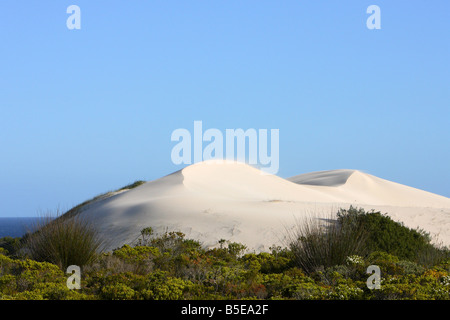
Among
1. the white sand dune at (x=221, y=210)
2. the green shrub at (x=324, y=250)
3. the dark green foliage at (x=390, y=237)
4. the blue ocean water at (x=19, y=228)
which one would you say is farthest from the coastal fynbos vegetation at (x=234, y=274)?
the white sand dune at (x=221, y=210)

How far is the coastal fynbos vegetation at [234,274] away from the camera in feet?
20.9

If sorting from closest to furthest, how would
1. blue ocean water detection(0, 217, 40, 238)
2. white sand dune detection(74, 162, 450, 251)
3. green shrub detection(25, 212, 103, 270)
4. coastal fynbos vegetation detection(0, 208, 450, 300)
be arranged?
coastal fynbos vegetation detection(0, 208, 450, 300)
green shrub detection(25, 212, 103, 270)
blue ocean water detection(0, 217, 40, 238)
white sand dune detection(74, 162, 450, 251)

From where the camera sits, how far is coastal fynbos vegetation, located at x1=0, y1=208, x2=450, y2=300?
251 inches

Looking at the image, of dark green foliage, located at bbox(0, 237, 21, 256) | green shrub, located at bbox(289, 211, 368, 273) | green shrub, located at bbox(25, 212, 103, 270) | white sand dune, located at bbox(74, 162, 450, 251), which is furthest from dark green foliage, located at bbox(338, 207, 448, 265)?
dark green foliage, located at bbox(0, 237, 21, 256)

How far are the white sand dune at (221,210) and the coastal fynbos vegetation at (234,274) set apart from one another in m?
2.10

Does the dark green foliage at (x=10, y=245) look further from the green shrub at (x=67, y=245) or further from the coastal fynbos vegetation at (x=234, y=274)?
the green shrub at (x=67, y=245)

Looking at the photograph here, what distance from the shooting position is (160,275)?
695 cm

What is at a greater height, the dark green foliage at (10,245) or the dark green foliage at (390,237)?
the dark green foliage at (390,237)

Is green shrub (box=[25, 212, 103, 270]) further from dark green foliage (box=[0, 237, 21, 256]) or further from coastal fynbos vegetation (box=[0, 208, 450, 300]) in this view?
dark green foliage (box=[0, 237, 21, 256])

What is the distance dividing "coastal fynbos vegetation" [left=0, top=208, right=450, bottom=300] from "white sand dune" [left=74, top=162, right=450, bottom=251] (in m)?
2.10

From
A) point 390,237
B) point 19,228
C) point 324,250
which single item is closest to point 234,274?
point 324,250
